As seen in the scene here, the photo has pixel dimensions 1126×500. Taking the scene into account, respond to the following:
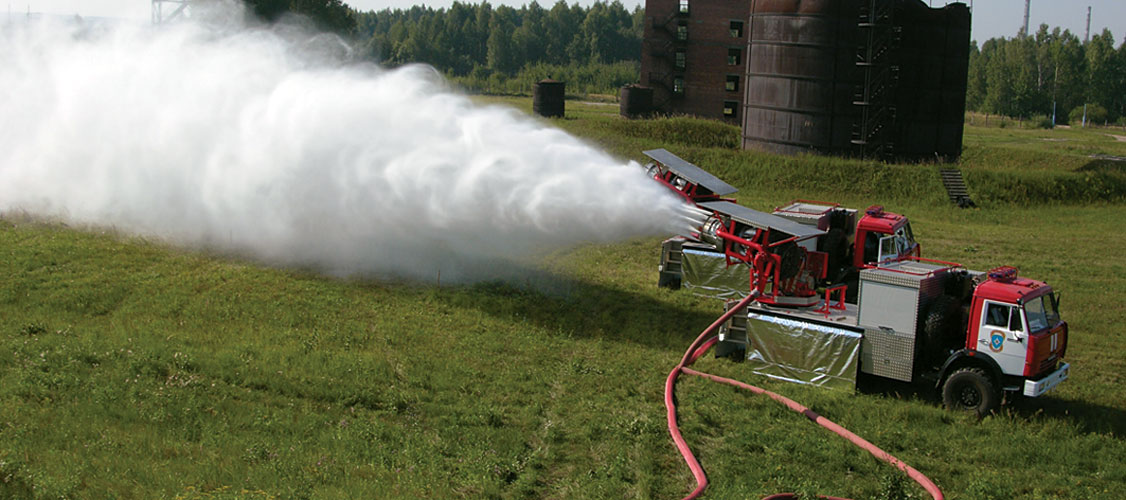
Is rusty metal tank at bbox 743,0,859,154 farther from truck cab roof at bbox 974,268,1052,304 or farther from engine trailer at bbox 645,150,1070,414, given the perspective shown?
truck cab roof at bbox 974,268,1052,304

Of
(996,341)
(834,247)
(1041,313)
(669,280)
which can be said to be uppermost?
(1041,313)

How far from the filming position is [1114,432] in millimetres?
15734

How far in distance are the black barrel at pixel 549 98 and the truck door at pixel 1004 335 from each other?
190ft

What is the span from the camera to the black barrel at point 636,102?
7181 cm

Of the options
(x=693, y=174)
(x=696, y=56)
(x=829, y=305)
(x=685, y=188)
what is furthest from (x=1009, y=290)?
(x=696, y=56)

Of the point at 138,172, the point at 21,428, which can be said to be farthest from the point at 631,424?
the point at 138,172

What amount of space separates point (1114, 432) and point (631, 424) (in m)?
8.42

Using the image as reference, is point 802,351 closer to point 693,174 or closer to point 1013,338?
point 1013,338

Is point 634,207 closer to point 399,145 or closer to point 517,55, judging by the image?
point 399,145

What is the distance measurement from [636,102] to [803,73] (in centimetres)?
2529

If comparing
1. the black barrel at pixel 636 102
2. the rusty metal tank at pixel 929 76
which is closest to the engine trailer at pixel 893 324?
the rusty metal tank at pixel 929 76

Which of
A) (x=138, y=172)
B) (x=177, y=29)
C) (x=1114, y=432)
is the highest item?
(x=177, y=29)

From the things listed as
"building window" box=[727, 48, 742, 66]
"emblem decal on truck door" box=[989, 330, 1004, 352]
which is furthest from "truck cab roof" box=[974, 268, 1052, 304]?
"building window" box=[727, 48, 742, 66]

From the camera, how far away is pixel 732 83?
73000mm
